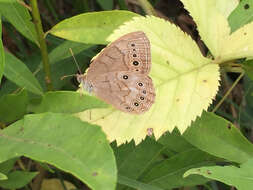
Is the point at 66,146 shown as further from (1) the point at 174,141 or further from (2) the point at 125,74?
(1) the point at 174,141

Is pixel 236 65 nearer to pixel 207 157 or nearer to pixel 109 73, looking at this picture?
pixel 207 157

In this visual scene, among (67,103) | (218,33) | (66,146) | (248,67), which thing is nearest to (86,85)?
(67,103)

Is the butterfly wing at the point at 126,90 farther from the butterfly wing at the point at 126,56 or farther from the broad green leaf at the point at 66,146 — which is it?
the broad green leaf at the point at 66,146

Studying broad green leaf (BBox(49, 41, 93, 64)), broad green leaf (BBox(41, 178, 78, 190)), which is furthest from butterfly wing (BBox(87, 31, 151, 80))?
broad green leaf (BBox(41, 178, 78, 190))

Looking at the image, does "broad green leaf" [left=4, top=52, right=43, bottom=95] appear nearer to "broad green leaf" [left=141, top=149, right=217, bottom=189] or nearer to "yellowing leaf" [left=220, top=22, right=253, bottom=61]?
"broad green leaf" [left=141, top=149, right=217, bottom=189]

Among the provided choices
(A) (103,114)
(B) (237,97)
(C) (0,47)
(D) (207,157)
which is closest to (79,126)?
(A) (103,114)
